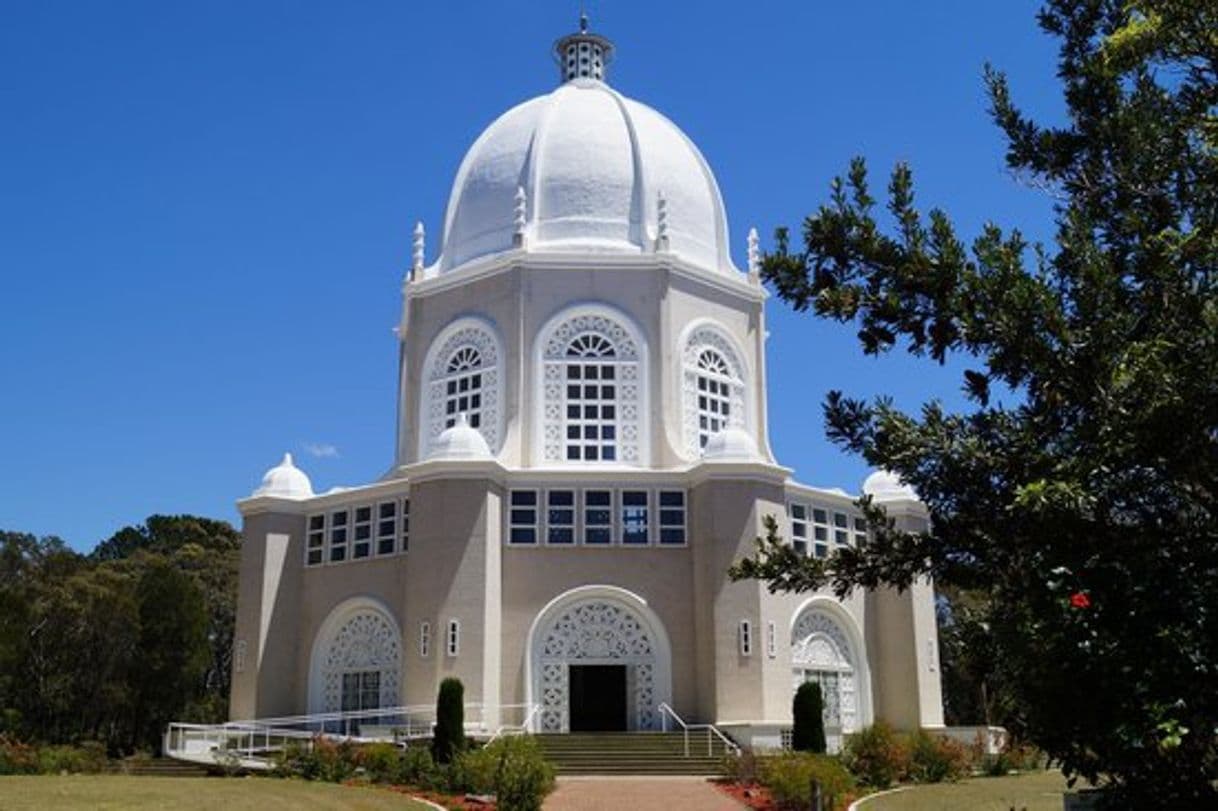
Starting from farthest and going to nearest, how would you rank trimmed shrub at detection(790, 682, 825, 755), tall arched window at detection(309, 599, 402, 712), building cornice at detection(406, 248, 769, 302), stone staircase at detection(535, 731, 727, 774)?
1. building cornice at detection(406, 248, 769, 302)
2. tall arched window at detection(309, 599, 402, 712)
3. trimmed shrub at detection(790, 682, 825, 755)
4. stone staircase at detection(535, 731, 727, 774)

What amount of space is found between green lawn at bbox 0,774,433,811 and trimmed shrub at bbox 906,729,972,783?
11.4 m

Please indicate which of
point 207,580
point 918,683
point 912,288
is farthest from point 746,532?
point 207,580

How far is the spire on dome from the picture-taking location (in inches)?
1832

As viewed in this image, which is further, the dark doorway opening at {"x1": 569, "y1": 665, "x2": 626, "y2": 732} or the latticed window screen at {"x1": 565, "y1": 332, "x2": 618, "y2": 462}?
the latticed window screen at {"x1": 565, "y1": 332, "x2": 618, "y2": 462}

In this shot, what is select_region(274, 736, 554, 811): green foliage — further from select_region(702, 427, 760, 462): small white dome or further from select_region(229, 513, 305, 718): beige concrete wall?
select_region(702, 427, 760, 462): small white dome

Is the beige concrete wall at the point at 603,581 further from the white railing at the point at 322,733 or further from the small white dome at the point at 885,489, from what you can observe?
the small white dome at the point at 885,489

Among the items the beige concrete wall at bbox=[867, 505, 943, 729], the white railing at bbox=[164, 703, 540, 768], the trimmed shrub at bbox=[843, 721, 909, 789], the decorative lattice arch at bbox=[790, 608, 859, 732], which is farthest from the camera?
the beige concrete wall at bbox=[867, 505, 943, 729]

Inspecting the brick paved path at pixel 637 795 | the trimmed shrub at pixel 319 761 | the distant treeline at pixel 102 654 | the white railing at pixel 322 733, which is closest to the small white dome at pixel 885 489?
the white railing at pixel 322 733

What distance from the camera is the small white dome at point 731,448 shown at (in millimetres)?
33469

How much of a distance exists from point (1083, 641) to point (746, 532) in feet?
76.1

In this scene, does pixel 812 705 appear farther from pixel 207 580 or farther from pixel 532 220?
pixel 207 580

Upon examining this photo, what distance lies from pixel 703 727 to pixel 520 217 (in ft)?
56.4

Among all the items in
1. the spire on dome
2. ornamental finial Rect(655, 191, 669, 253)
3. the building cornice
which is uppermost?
the spire on dome

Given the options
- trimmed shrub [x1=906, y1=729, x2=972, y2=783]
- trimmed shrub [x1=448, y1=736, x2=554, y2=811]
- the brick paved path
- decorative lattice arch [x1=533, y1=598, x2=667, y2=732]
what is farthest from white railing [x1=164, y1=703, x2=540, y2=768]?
trimmed shrub [x1=906, y1=729, x2=972, y2=783]
